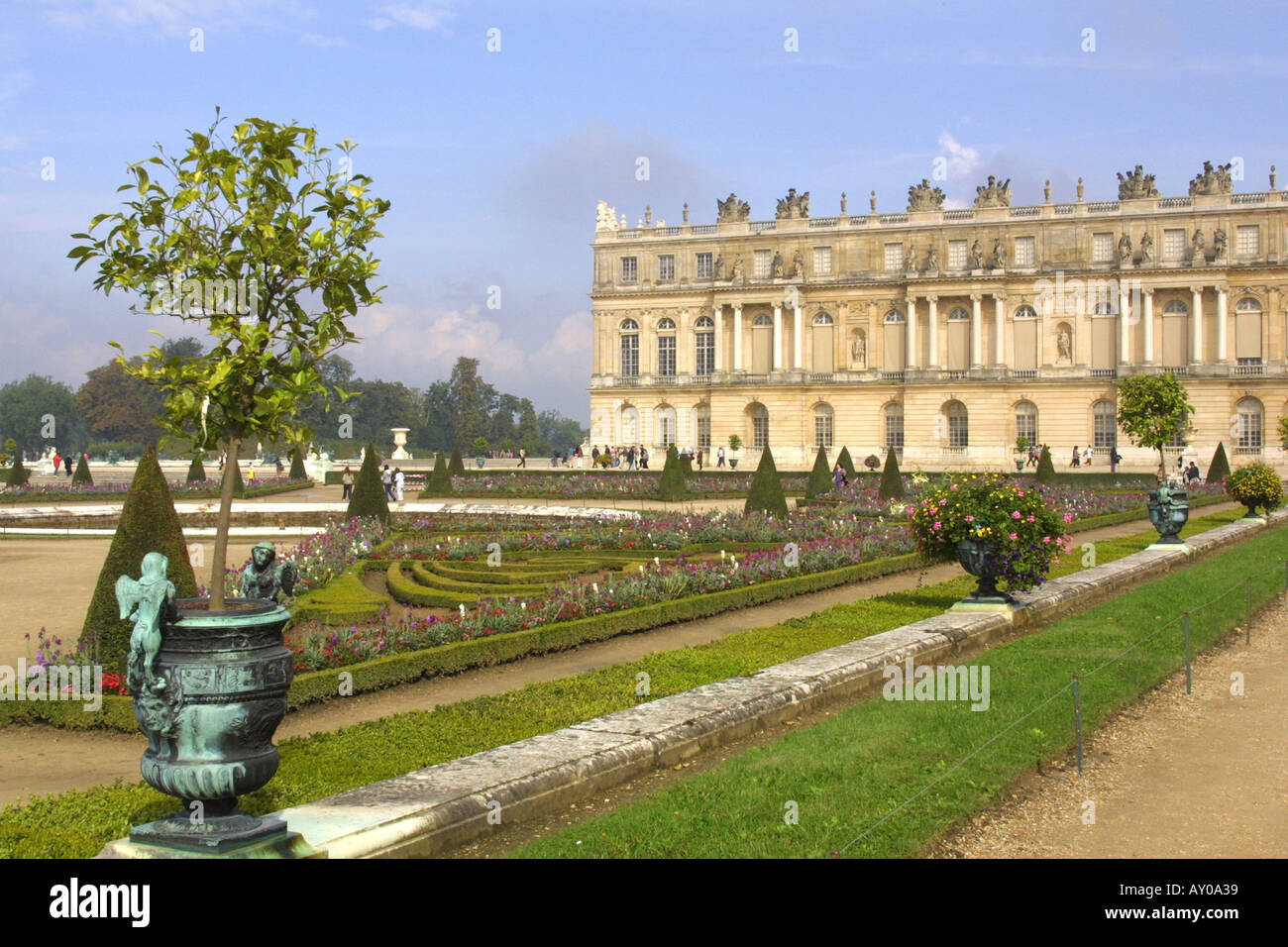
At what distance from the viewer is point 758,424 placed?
59062 millimetres

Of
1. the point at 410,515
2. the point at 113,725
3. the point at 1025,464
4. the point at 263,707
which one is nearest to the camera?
the point at 263,707

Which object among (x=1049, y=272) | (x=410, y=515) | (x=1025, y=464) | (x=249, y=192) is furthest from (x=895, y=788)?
(x=1049, y=272)

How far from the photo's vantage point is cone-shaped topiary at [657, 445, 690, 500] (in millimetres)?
32062

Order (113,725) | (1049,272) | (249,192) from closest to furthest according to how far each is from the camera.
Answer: (249,192), (113,725), (1049,272)

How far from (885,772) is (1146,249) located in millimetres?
53361

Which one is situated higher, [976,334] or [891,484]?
[976,334]

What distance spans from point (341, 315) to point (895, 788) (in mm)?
3310

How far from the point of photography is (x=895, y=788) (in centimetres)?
570

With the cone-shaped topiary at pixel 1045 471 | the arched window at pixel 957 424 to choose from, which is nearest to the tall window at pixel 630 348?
the arched window at pixel 957 424

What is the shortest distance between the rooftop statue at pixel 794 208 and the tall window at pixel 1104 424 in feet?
53.7

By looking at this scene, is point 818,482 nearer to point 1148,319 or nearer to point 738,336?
point 738,336

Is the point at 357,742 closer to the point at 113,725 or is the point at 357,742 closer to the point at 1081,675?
the point at 113,725

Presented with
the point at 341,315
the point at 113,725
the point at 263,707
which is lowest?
the point at 113,725

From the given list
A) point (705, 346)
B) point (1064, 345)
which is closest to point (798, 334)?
point (705, 346)
